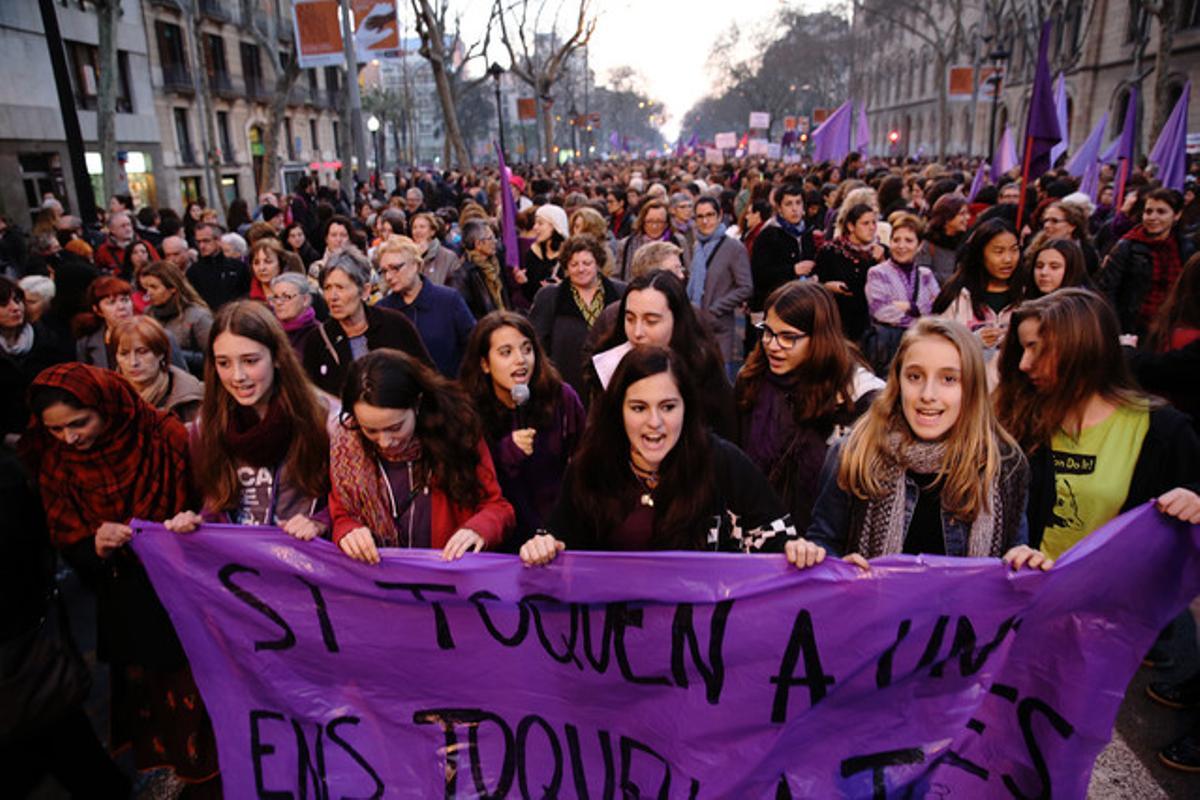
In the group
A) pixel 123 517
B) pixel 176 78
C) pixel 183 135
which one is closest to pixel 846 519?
pixel 123 517

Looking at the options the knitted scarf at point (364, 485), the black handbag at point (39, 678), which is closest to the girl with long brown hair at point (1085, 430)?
the knitted scarf at point (364, 485)

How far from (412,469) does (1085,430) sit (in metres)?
2.42

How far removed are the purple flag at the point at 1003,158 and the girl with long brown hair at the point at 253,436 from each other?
11.0m

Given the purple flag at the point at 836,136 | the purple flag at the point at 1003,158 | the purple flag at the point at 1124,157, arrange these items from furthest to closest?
the purple flag at the point at 836,136 < the purple flag at the point at 1003,158 < the purple flag at the point at 1124,157

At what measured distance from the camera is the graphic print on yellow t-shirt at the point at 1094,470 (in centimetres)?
286

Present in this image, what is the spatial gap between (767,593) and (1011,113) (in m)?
55.0

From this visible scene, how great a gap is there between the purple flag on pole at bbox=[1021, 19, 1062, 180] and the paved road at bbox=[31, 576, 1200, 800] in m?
4.78

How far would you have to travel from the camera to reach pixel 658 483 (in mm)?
2650

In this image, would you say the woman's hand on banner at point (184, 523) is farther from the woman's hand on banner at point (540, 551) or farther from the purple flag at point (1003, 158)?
the purple flag at point (1003, 158)

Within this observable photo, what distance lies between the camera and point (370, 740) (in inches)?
109

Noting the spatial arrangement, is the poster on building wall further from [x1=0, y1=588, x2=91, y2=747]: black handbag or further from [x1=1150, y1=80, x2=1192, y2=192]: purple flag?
[x1=0, y1=588, x2=91, y2=747]: black handbag

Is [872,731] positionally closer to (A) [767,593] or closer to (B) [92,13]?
(A) [767,593]

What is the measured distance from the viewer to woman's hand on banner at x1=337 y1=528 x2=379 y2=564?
2.60 m

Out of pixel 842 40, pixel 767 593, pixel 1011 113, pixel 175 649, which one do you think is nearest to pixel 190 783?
pixel 175 649
